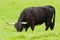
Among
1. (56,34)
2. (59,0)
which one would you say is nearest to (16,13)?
(59,0)

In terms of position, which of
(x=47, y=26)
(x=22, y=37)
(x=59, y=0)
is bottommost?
(x=59, y=0)

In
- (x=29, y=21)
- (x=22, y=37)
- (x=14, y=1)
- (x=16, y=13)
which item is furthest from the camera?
(x=14, y=1)

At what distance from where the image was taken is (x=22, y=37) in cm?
1412

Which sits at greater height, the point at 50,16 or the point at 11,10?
the point at 50,16

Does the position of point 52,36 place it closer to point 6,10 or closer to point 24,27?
point 24,27

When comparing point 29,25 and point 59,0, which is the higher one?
point 29,25

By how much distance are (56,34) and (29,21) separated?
381 centimetres

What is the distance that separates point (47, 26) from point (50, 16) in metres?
0.65

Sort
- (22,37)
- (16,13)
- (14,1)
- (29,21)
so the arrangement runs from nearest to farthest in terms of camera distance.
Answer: (22,37) → (29,21) → (16,13) → (14,1)

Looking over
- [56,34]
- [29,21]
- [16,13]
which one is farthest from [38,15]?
[16,13]

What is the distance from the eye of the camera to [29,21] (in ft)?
60.7

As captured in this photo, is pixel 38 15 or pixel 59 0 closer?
pixel 38 15

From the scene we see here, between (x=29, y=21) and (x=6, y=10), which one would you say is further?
(x=6, y=10)

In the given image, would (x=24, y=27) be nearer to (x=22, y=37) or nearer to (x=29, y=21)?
(x=29, y=21)
